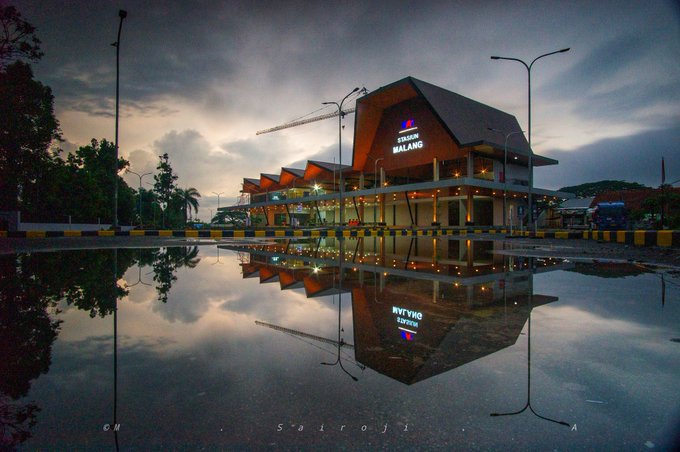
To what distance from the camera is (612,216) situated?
30.3 m

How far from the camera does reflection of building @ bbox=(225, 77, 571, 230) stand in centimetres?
3994

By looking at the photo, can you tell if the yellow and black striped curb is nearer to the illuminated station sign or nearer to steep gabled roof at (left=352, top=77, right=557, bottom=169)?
steep gabled roof at (left=352, top=77, right=557, bottom=169)

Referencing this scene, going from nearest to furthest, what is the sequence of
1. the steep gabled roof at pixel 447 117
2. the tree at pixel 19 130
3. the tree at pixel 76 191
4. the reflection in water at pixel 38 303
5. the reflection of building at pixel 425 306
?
the reflection in water at pixel 38 303, the reflection of building at pixel 425 306, the tree at pixel 19 130, the tree at pixel 76 191, the steep gabled roof at pixel 447 117

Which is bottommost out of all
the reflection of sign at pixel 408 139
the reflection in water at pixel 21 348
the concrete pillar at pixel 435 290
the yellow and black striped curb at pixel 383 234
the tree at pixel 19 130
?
the concrete pillar at pixel 435 290

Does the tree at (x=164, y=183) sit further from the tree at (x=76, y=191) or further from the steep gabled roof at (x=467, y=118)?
the steep gabled roof at (x=467, y=118)

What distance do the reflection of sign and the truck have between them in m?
20.9

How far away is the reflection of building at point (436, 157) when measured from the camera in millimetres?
39938

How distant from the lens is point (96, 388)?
2.34m

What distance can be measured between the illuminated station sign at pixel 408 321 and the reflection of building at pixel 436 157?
33.8m

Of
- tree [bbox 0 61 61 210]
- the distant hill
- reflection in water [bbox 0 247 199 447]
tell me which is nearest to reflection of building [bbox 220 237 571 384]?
reflection in water [bbox 0 247 199 447]

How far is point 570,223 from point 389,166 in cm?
3116

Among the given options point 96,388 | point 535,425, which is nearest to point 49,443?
point 96,388

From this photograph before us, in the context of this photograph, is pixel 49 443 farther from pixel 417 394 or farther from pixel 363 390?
pixel 417 394

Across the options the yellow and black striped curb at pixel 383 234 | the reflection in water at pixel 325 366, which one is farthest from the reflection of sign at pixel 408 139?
the reflection in water at pixel 325 366
